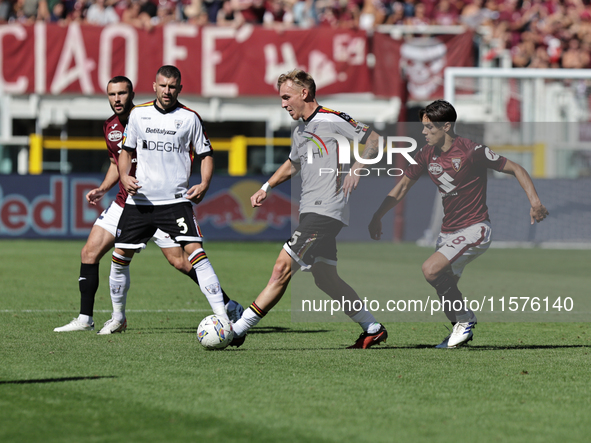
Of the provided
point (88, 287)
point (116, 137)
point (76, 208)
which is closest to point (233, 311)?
point (88, 287)

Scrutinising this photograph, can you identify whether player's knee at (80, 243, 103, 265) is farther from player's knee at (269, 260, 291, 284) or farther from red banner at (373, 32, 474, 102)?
red banner at (373, 32, 474, 102)

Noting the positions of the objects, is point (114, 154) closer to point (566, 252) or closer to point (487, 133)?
point (487, 133)

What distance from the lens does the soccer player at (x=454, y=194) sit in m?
6.94

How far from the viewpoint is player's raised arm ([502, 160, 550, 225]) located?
6.81m

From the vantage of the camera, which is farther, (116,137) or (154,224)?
(116,137)

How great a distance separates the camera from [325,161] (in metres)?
6.75

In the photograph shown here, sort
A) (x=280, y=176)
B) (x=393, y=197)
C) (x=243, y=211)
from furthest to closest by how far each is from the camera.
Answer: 1. (x=243, y=211)
2. (x=393, y=197)
3. (x=280, y=176)

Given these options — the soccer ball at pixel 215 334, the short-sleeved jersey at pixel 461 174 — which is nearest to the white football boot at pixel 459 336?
the short-sleeved jersey at pixel 461 174

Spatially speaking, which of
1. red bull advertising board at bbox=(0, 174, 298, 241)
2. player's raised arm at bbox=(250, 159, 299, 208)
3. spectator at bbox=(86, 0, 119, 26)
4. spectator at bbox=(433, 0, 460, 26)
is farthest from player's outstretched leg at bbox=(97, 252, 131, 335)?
spectator at bbox=(433, 0, 460, 26)

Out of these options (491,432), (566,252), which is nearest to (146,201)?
(491,432)

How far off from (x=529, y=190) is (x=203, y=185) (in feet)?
8.05

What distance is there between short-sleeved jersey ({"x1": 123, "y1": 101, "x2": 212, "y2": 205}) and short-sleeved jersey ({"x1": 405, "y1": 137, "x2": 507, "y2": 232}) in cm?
174

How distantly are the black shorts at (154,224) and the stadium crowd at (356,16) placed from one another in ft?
50.5

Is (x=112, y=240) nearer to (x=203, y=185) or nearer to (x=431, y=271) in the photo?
(x=203, y=185)
